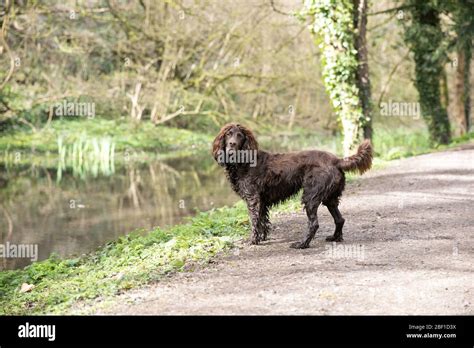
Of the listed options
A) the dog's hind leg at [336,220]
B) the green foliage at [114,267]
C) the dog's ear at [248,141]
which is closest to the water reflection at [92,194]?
the green foliage at [114,267]

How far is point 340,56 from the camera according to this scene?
16844 millimetres

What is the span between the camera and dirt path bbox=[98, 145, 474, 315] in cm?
593

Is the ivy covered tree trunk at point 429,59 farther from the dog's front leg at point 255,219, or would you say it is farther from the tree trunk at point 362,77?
the dog's front leg at point 255,219

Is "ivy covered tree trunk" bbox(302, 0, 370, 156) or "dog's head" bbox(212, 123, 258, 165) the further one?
"ivy covered tree trunk" bbox(302, 0, 370, 156)

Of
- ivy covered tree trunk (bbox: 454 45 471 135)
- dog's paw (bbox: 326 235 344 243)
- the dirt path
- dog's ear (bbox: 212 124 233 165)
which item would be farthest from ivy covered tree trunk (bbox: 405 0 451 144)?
dog's ear (bbox: 212 124 233 165)

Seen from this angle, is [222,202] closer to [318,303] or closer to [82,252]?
[82,252]

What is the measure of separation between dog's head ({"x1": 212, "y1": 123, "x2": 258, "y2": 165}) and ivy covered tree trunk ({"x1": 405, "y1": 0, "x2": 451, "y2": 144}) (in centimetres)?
1353

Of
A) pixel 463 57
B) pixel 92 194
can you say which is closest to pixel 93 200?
pixel 92 194

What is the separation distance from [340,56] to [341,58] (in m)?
0.07

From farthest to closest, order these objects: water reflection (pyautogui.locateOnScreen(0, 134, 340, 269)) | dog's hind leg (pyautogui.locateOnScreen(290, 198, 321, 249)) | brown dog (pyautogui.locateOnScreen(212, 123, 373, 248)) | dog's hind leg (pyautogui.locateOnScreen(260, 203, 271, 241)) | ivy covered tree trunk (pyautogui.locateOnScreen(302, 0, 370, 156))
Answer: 1. ivy covered tree trunk (pyautogui.locateOnScreen(302, 0, 370, 156))
2. water reflection (pyautogui.locateOnScreen(0, 134, 340, 269))
3. dog's hind leg (pyautogui.locateOnScreen(260, 203, 271, 241))
4. brown dog (pyautogui.locateOnScreen(212, 123, 373, 248))
5. dog's hind leg (pyautogui.locateOnScreen(290, 198, 321, 249))

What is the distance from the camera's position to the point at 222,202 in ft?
51.6

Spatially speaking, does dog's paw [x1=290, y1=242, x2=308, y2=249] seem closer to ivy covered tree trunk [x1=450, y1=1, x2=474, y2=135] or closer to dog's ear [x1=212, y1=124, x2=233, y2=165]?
dog's ear [x1=212, y1=124, x2=233, y2=165]

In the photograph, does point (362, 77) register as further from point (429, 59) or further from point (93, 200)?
point (93, 200)

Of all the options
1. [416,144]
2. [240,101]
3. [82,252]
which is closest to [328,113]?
[240,101]
